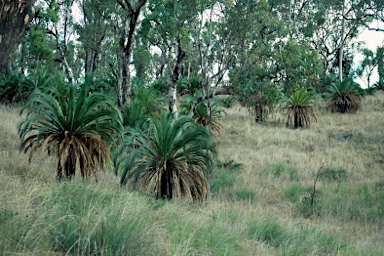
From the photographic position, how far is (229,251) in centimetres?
401

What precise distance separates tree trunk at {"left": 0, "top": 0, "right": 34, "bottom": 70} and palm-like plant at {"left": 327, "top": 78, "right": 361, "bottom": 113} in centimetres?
1970

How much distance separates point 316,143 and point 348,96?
7333 mm

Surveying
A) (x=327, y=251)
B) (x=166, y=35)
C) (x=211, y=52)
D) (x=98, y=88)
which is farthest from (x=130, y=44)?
(x=327, y=251)

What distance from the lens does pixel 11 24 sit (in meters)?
5.32

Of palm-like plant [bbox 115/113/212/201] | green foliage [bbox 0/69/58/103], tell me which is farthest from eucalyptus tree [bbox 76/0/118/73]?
palm-like plant [bbox 115/113/212/201]

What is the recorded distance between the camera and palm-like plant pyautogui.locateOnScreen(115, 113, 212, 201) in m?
7.43

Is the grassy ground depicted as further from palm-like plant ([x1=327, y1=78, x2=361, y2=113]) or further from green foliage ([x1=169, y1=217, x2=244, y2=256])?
palm-like plant ([x1=327, y1=78, x2=361, y2=113])

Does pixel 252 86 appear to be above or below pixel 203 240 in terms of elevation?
above

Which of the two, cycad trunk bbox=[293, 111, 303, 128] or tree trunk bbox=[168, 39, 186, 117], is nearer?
tree trunk bbox=[168, 39, 186, 117]

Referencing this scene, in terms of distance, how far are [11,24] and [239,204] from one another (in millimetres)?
5225

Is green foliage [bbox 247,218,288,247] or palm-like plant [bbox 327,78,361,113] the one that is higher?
palm-like plant [bbox 327,78,361,113]

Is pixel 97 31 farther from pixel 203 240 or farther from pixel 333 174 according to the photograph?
pixel 203 240

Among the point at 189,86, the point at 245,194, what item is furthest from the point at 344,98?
the point at 245,194

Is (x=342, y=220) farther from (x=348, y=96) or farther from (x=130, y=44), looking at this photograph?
(x=348, y=96)
